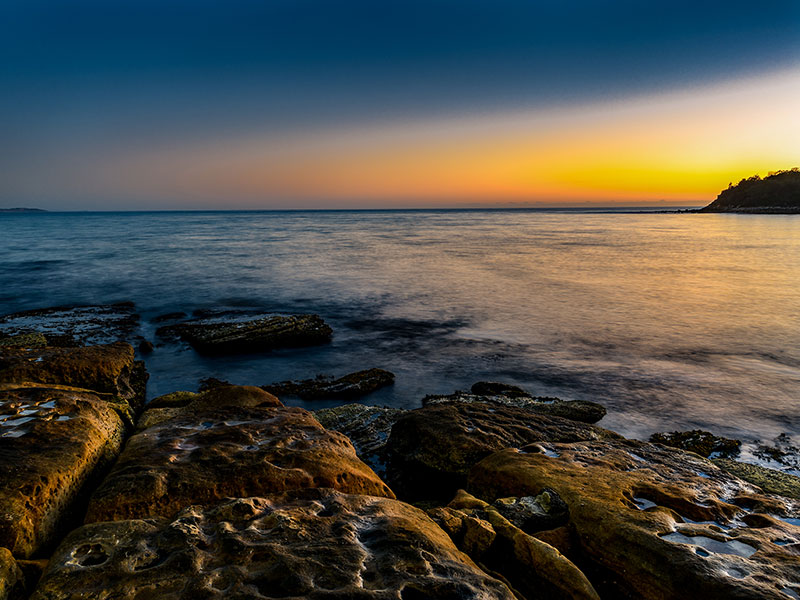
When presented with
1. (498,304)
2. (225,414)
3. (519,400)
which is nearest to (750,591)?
(225,414)

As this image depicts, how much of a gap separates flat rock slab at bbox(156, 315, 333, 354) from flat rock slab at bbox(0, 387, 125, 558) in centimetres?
769

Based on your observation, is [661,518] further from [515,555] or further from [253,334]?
[253,334]

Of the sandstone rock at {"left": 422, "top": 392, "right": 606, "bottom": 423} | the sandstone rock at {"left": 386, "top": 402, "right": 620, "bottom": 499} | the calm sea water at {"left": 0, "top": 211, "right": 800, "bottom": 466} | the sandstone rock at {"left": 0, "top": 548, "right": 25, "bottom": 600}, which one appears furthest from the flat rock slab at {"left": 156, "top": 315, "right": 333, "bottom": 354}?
the sandstone rock at {"left": 0, "top": 548, "right": 25, "bottom": 600}

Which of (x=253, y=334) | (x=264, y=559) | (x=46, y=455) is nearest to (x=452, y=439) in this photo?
(x=264, y=559)

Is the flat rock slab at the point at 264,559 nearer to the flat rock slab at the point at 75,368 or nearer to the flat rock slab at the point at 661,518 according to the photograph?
the flat rock slab at the point at 661,518

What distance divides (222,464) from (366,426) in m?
4.13

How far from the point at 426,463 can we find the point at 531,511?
2.19 meters

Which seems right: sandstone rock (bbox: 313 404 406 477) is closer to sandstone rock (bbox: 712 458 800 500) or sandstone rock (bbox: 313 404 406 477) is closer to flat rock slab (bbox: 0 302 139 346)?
sandstone rock (bbox: 712 458 800 500)

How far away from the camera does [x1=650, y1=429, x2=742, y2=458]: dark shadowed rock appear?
25.8 feet

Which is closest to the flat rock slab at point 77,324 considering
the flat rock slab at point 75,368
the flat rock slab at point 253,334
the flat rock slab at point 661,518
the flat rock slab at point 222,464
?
the flat rock slab at point 253,334

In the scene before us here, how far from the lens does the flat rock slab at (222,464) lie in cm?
373

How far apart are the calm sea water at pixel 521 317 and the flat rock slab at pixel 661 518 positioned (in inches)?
147

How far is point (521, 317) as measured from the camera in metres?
18.1

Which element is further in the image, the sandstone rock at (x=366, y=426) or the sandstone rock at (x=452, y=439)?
the sandstone rock at (x=366, y=426)
